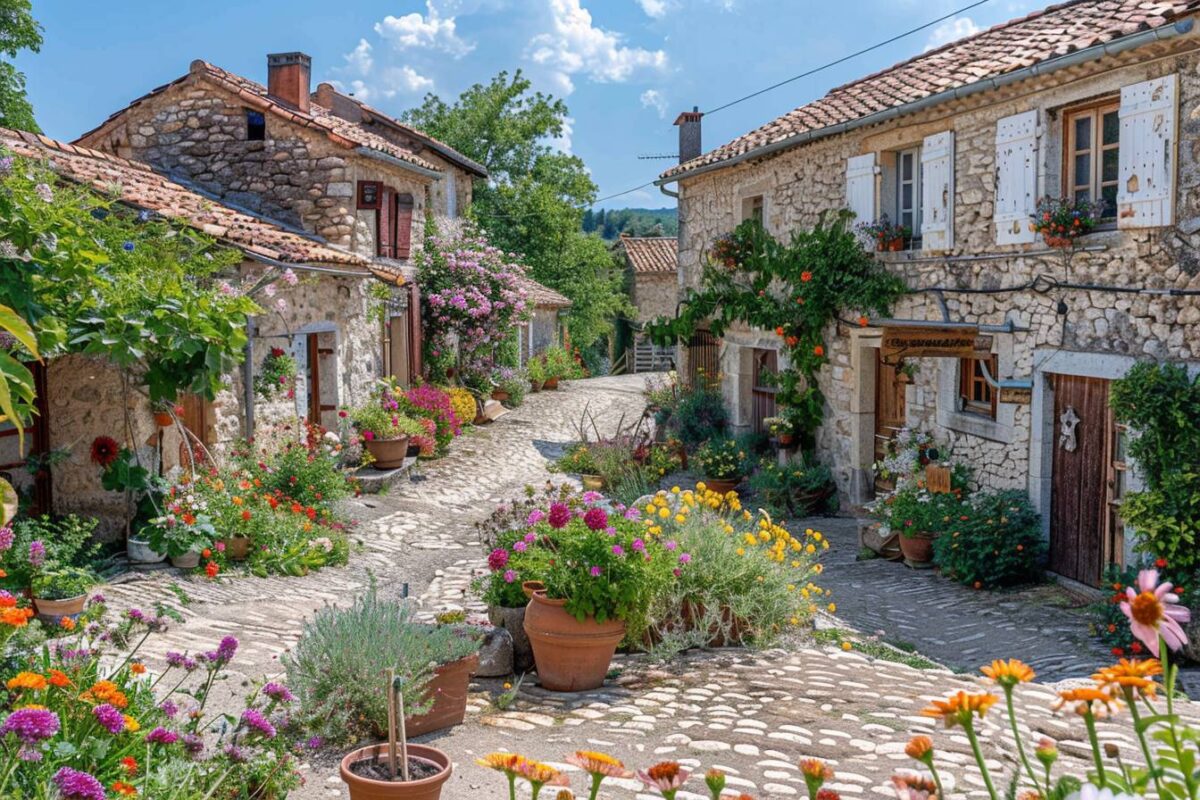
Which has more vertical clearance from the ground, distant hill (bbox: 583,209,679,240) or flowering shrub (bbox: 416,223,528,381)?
distant hill (bbox: 583,209,679,240)

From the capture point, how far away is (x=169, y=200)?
1020cm

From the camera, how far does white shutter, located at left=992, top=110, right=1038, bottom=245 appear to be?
8.49 metres

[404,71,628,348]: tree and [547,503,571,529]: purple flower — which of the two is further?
[404,71,628,348]: tree

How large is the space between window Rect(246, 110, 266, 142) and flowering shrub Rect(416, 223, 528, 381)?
3.73 meters

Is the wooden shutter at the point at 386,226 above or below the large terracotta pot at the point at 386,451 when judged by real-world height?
above

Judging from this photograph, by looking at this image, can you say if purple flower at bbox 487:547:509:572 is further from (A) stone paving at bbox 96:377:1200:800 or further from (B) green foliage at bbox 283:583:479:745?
(B) green foliage at bbox 283:583:479:745

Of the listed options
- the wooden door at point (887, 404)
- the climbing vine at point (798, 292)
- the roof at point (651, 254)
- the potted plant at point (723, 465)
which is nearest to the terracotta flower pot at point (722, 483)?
the potted plant at point (723, 465)

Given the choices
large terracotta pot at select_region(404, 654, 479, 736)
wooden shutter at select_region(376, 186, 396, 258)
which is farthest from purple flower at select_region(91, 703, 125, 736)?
wooden shutter at select_region(376, 186, 396, 258)

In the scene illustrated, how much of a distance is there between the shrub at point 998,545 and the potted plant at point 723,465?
4.33 metres

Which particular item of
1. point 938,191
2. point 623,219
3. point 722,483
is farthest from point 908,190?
point 623,219

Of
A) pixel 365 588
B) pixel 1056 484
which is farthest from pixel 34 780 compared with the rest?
pixel 1056 484

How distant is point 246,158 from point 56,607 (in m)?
8.35

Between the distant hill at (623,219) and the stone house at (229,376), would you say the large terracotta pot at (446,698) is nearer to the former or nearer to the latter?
the stone house at (229,376)

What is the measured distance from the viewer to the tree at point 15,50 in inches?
659
